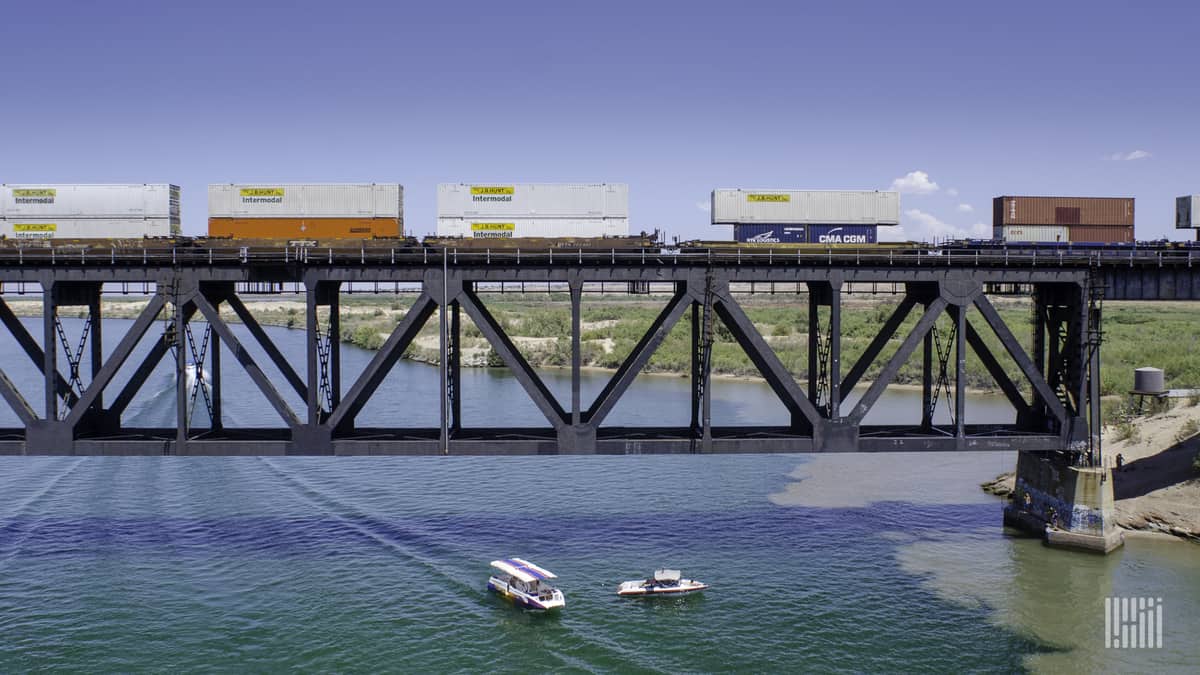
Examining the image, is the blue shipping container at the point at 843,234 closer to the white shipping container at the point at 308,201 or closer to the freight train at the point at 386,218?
the freight train at the point at 386,218

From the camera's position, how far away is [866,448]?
113 feet

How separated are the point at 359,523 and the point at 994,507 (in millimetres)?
30896

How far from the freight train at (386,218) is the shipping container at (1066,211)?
7.77m

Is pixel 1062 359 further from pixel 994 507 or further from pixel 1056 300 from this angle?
pixel 994 507

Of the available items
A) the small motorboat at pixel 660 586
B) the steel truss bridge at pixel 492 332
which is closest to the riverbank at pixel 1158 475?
the steel truss bridge at pixel 492 332

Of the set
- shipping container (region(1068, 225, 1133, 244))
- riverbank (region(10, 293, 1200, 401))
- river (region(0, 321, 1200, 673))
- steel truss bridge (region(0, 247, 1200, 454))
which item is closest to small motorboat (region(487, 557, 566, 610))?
river (region(0, 321, 1200, 673))

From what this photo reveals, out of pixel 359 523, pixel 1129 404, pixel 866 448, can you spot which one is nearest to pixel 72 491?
pixel 359 523

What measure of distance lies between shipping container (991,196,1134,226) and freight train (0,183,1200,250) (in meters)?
7.77

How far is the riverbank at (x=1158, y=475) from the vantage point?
41.7 meters

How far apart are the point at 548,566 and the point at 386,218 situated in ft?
50.4

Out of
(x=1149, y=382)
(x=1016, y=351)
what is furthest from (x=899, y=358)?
(x=1149, y=382)

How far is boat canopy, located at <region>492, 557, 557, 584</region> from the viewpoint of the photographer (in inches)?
1330

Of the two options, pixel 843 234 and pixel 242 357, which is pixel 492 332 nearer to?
pixel 242 357

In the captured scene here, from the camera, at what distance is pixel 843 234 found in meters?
40.9
